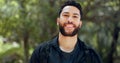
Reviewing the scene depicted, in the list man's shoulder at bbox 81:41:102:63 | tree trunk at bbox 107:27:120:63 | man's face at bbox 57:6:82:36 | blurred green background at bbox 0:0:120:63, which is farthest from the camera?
tree trunk at bbox 107:27:120:63

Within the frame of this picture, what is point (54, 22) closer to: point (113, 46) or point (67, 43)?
point (113, 46)

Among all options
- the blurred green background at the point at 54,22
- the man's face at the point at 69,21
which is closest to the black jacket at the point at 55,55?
the man's face at the point at 69,21

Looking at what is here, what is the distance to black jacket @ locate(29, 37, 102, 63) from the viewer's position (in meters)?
2.88

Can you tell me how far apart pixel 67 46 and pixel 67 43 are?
0.03m

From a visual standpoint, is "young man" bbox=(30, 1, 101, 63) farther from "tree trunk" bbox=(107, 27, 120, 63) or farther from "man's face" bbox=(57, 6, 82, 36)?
"tree trunk" bbox=(107, 27, 120, 63)

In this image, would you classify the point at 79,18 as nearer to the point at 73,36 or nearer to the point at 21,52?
the point at 73,36

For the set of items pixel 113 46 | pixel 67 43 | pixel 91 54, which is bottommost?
pixel 113 46

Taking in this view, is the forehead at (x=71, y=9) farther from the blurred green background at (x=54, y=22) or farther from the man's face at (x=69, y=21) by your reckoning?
the blurred green background at (x=54, y=22)

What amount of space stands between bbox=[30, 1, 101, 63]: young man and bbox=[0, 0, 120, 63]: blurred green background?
493 cm

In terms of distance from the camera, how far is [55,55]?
2.88 m

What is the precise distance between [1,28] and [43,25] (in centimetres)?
116

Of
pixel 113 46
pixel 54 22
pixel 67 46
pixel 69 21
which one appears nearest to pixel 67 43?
pixel 67 46

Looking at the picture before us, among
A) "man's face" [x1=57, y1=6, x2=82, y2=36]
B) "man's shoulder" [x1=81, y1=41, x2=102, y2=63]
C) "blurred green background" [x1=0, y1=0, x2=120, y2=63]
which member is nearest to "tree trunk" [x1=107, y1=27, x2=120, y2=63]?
"blurred green background" [x1=0, y1=0, x2=120, y2=63]

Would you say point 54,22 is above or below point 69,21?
below
